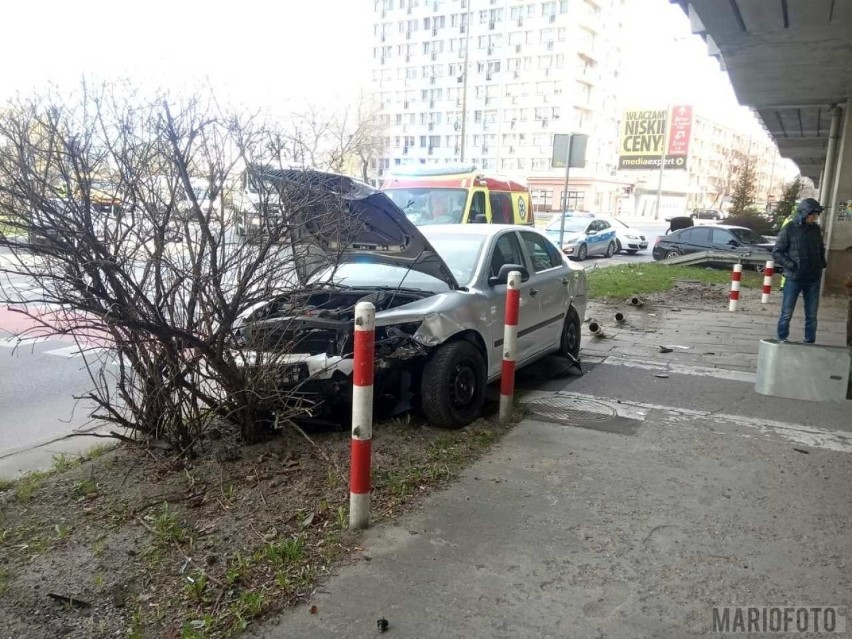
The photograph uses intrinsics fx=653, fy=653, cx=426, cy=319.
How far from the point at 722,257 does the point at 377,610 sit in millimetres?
17857

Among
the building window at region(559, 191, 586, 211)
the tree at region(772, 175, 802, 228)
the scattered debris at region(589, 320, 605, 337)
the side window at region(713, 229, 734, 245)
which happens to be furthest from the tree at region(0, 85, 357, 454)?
the building window at region(559, 191, 586, 211)

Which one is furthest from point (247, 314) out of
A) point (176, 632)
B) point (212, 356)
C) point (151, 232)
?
point (176, 632)

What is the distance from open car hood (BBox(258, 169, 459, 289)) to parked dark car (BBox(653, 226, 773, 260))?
1600cm

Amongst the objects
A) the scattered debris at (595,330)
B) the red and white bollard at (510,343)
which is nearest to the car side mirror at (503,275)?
the red and white bollard at (510,343)

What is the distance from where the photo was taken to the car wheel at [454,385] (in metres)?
4.76

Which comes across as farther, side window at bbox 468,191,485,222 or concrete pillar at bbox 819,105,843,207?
concrete pillar at bbox 819,105,843,207

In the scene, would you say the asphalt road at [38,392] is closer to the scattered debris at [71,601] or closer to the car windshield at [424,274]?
the scattered debris at [71,601]

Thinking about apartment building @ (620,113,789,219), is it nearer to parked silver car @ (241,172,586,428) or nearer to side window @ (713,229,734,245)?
side window @ (713,229,734,245)

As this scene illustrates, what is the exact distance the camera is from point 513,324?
16.3 ft

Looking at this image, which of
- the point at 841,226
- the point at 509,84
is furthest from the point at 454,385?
the point at 509,84

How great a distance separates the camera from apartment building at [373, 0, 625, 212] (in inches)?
2840

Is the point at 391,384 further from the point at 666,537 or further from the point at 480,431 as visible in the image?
the point at 666,537

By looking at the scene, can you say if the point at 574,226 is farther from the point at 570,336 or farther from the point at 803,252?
the point at 570,336

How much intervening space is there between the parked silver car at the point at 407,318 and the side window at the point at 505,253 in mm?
16
